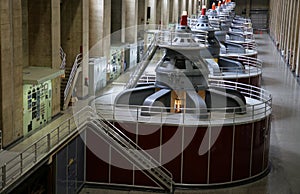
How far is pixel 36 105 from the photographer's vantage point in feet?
67.5

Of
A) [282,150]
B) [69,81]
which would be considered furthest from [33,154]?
[282,150]

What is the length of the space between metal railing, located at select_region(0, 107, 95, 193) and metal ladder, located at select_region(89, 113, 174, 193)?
2.07 feet

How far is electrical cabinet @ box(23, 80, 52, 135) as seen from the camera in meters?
19.6

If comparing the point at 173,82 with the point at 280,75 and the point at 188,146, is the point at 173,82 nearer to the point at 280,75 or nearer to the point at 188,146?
the point at 188,146

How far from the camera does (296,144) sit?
981 inches

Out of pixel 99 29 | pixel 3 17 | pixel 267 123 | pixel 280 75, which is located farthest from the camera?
pixel 280 75

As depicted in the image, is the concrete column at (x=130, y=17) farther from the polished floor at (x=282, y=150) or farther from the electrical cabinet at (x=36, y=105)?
the electrical cabinet at (x=36, y=105)

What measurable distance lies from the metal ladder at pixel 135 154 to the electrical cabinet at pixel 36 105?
2.48 metres

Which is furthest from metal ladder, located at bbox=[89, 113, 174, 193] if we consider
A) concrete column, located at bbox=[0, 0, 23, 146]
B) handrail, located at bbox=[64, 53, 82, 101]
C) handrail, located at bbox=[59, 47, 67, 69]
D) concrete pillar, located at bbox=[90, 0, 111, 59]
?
concrete pillar, located at bbox=[90, 0, 111, 59]

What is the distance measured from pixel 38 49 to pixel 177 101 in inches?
239

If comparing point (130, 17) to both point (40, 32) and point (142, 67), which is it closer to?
point (142, 67)

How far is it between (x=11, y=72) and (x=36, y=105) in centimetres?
293

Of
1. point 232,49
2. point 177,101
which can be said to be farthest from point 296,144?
point 232,49

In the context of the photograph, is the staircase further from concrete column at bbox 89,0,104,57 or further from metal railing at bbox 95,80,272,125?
concrete column at bbox 89,0,104,57
